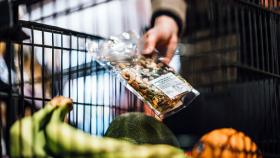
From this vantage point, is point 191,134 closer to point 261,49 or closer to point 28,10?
point 261,49

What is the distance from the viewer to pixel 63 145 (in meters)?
0.75

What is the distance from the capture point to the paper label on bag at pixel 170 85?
1.02 m

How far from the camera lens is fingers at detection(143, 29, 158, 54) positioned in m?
1.04

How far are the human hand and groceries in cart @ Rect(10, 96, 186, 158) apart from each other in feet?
0.98

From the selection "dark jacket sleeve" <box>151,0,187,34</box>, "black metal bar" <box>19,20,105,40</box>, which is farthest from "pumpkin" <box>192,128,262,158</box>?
"black metal bar" <box>19,20,105,40</box>

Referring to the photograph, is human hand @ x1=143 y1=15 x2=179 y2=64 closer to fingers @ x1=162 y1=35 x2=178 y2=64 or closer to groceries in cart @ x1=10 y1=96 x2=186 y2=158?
fingers @ x1=162 y1=35 x2=178 y2=64

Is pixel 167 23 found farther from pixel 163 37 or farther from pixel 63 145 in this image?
pixel 63 145

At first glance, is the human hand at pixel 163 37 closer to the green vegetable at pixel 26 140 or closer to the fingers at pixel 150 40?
the fingers at pixel 150 40

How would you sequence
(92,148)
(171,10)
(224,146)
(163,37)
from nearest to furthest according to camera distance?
(92,148), (224,146), (171,10), (163,37)

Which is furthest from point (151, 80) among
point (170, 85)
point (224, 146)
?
point (224, 146)

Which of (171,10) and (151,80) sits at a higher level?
(171,10)

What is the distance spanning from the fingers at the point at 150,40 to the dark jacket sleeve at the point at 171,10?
2cm

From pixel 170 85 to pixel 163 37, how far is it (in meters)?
0.11

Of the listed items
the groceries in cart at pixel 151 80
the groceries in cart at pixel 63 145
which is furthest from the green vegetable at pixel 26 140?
the groceries in cart at pixel 151 80
